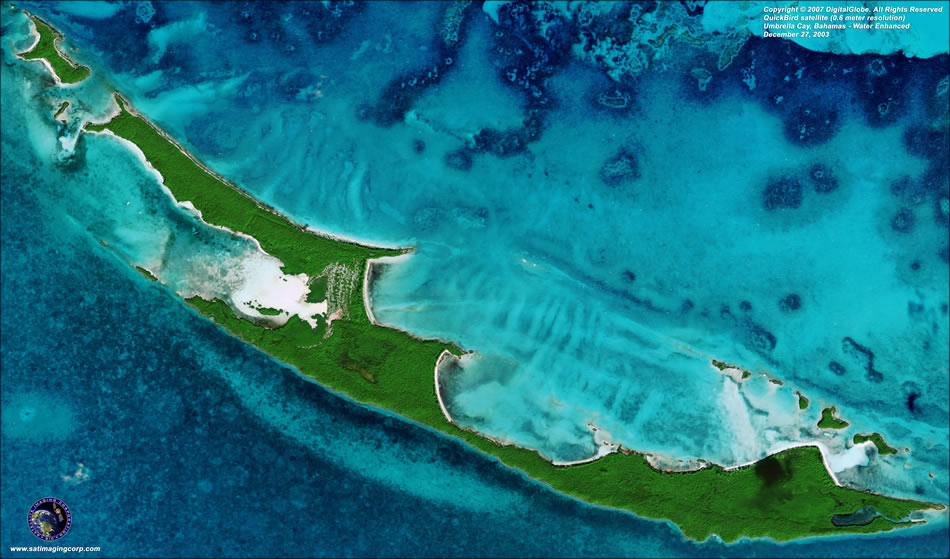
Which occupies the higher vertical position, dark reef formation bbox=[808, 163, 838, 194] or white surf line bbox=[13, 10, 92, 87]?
dark reef formation bbox=[808, 163, 838, 194]

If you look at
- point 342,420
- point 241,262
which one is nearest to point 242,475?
point 342,420

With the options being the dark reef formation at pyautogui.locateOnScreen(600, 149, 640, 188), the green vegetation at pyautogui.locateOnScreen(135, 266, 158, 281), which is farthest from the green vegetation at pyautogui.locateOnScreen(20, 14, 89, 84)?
the dark reef formation at pyautogui.locateOnScreen(600, 149, 640, 188)

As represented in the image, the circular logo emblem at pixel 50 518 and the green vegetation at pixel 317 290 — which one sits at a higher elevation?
the green vegetation at pixel 317 290

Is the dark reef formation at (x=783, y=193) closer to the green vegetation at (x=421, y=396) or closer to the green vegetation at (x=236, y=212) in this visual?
the green vegetation at (x=421, y=396)

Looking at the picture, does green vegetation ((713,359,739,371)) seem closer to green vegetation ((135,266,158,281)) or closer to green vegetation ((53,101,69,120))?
green vegetation ((135,266,158,281))

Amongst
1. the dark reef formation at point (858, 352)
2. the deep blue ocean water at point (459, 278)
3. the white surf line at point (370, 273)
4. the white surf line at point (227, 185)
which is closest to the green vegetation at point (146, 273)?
the deep blue ocean water at point (459, 278)
